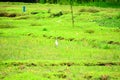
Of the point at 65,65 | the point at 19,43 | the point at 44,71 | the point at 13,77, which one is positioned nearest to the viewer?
the point at 13,77

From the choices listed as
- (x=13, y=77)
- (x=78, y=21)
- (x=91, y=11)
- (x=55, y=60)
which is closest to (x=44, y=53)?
(x=55, y=60)

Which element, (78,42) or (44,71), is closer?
(44,71)

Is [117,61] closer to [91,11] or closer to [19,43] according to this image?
[19,43]

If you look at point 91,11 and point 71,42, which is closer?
point 71,42

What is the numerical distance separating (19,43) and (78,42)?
7970mm

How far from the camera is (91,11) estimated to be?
87750mm

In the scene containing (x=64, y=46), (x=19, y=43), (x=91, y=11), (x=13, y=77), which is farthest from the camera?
(x=91, y=11)

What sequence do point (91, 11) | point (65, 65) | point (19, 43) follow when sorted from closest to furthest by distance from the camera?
point (65, 65) < point (19, 43) < point (91, 11)

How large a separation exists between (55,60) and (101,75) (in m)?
6.77

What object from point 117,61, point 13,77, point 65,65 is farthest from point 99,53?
point 13,77

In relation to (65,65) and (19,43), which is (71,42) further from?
(65,65)

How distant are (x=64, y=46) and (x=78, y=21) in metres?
29.4

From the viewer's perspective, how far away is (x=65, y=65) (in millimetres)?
31547

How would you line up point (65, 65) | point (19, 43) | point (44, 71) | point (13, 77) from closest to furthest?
point (13, 77), point (44, 71), point (65, 65), point (19, 43)
